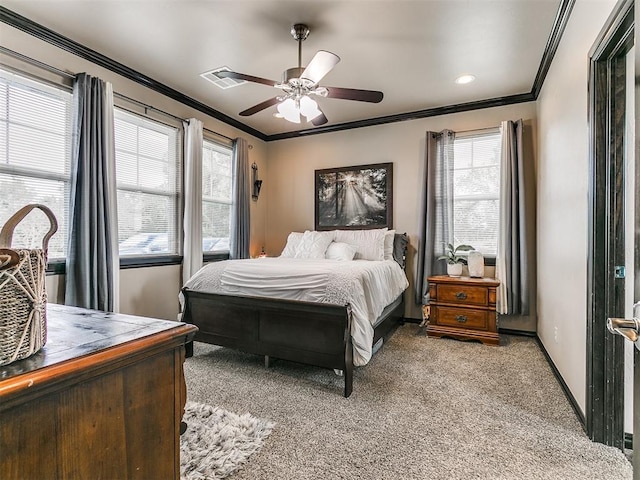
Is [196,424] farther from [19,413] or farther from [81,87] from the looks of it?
[81,87]

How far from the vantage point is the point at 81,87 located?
8.95 feet

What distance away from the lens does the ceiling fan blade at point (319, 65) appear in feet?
7.06

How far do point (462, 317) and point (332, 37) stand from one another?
297 centimetres

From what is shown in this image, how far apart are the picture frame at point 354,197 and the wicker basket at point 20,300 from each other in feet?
13.4

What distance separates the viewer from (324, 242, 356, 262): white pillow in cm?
391

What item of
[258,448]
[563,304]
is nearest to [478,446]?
[258,448]

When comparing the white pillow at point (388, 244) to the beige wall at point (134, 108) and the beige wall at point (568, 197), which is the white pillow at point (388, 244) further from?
the beige wall at point (134, 108)

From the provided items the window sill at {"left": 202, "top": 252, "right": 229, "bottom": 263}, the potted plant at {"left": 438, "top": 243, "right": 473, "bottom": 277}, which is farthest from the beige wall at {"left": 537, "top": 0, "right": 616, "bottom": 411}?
the window sill at {"left": 202, "top": 252, "right": 229, "bottom": 263}

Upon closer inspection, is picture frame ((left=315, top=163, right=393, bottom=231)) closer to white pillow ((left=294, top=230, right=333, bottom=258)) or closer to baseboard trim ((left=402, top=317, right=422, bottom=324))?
white pillow ((left=294, top=230, right=333, bottom=258))

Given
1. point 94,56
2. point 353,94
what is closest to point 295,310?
point 353,94

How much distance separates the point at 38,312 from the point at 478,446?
2001 mm

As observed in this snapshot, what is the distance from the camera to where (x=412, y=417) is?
201 centimetres

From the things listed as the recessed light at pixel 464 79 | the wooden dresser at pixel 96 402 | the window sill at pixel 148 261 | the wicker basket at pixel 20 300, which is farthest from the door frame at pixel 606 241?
the window sill at pixel 148 261

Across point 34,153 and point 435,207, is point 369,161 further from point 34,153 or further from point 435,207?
point 34,153
